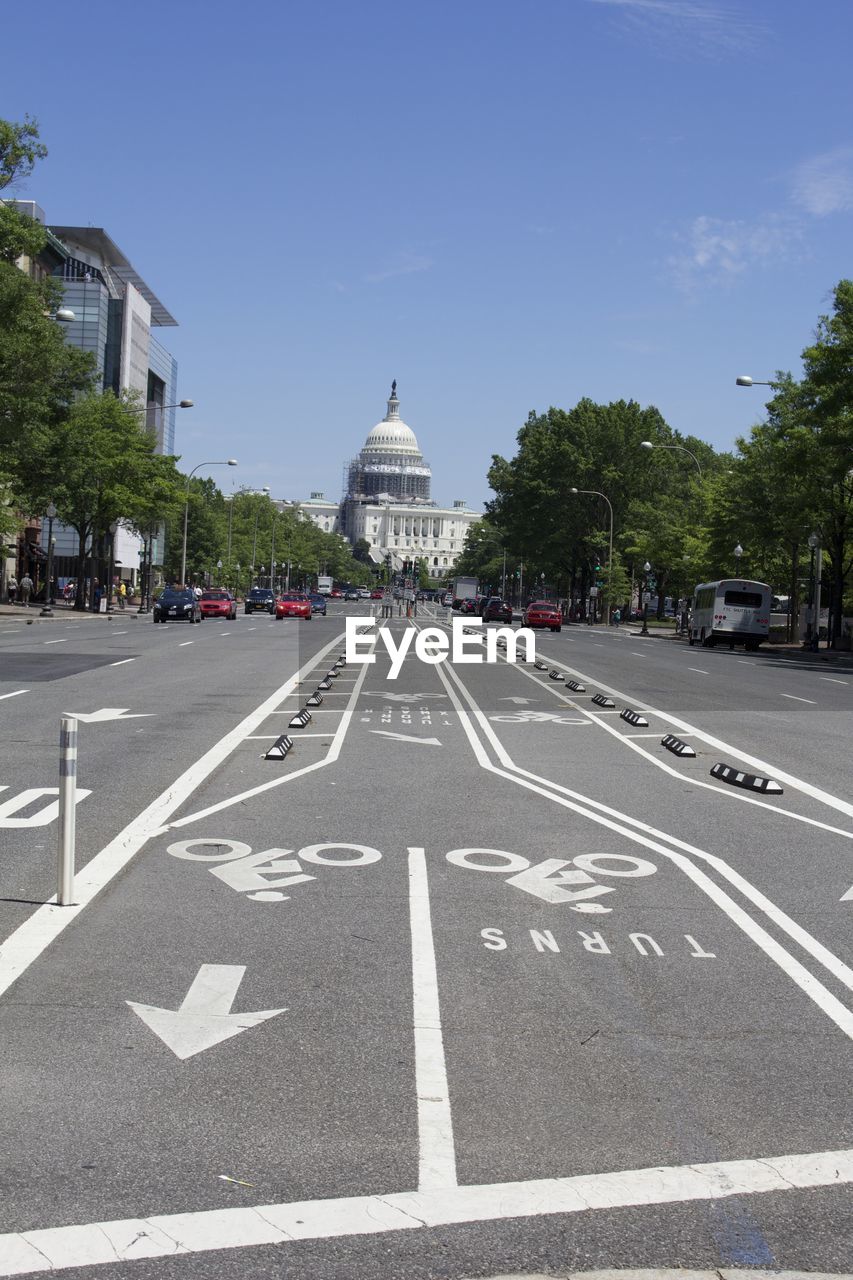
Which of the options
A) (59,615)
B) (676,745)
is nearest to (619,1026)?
(676,745)

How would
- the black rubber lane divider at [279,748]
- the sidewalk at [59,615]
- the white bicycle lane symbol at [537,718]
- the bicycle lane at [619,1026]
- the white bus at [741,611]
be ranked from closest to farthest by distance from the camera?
the bicycle lane at [619,1026]
the black rubber lane divider at [279,748]
the white bicycle lane symbol at [537,718]
the sidewalk at [59,615]
the white bus at [741,611]

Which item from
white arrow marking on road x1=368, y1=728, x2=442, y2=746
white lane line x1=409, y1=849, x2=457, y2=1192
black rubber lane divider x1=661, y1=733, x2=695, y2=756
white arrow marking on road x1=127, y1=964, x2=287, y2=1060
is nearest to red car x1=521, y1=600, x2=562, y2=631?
white arrow marking on road x1=368, y1=728, x2=442, y2=746

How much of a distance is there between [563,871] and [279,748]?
21.1 ft

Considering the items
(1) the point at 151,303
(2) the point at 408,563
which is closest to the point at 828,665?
(2) the point at 408,563

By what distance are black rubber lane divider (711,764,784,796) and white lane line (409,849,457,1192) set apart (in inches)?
248

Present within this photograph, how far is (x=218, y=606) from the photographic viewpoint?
7731 centimetres

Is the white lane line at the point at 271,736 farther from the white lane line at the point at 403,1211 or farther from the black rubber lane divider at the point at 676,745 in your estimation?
the white lane line at the point at 403,1211

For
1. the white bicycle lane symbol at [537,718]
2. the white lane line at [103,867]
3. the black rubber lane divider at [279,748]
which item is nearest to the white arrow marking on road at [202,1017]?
the white lane line at [103,867]

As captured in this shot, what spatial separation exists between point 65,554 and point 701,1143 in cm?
11140

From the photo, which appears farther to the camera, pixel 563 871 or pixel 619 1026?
pixel 563 871

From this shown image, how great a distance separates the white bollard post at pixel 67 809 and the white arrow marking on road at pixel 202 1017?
60.0 inches

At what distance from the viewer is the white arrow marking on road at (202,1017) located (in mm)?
5895

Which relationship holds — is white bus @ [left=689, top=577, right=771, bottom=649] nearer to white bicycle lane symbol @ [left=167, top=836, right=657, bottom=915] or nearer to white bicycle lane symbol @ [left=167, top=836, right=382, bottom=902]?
white bicycle lane symbol @ [left=167, top=836, right=657, bottom=915]

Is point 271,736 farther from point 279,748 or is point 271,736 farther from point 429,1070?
point 429,1070
